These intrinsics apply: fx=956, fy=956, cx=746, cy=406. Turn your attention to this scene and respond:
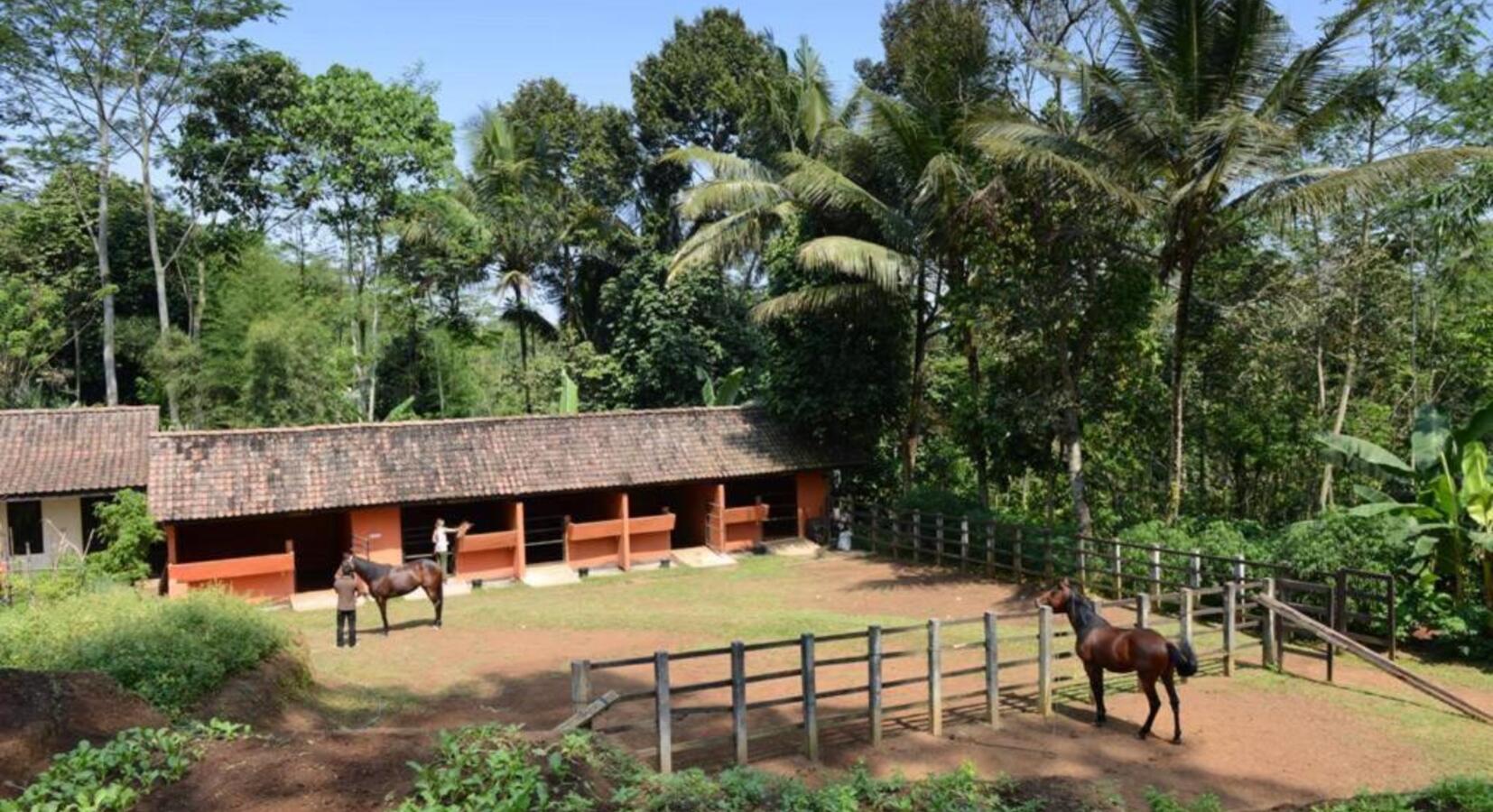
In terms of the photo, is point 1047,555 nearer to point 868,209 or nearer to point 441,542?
point 868,209

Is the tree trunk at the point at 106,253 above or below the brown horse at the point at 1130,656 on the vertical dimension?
above

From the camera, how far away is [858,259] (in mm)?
17984

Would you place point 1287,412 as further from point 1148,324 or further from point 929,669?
point 929,669

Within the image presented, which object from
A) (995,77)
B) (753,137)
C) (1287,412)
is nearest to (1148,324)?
(1287,412)

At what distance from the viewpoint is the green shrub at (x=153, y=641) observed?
835 cm

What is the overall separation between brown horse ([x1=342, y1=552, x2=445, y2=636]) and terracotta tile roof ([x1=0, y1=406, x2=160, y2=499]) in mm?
8208

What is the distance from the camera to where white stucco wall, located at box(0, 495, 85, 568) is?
18.1 meters

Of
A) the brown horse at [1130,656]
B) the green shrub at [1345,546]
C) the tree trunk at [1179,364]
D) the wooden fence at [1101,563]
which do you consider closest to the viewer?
the brown horse at [1130,656]

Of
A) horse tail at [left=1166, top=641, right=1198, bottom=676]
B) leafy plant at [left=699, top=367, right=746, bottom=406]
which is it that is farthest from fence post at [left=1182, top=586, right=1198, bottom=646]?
leafy plant at [left=699, top=367, right=746, bottom=406]

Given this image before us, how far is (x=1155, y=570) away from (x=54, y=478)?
19.3 metres

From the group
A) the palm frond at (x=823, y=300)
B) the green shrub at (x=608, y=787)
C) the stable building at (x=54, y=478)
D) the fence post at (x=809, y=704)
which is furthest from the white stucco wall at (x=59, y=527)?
the green shrub at (x=608, y=787)

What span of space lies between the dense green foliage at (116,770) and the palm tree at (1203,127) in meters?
11.9

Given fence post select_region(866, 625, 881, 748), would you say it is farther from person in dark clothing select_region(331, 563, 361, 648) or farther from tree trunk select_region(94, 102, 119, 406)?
tree trunk select_region(94, 102, 119, 406)

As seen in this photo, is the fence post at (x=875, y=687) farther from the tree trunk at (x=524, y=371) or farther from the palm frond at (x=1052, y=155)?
the tree trunk at (x=524, y=371)
